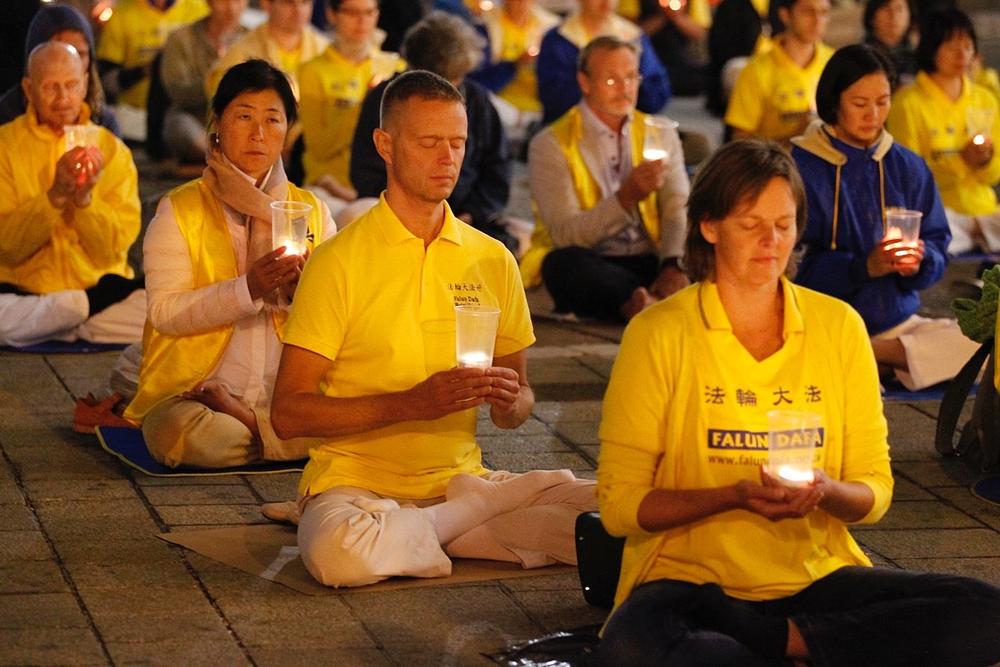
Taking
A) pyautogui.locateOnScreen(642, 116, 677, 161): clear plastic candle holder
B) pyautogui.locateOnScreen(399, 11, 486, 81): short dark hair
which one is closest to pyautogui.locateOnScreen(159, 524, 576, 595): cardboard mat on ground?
pyautogui.locateOnScreen(642, 116, 677, 161): clear plastic candle holder

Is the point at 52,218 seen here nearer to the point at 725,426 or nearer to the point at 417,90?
the point at 417,90

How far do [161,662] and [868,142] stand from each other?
390 cm

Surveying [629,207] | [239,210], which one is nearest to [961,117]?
[629,207]

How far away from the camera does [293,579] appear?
5086 millimetres

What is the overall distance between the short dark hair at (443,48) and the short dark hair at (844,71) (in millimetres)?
1907

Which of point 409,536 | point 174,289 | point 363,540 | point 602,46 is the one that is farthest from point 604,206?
point 363,540

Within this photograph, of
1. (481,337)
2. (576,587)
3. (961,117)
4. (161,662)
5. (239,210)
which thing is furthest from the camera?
(961,117)

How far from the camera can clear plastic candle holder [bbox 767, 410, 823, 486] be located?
13.1 feet

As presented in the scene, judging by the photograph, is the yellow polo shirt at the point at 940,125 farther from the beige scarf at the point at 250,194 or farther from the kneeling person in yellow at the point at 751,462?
the kneeling person in yellow at the point at 751,462

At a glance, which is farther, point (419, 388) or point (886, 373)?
point (886, 373)

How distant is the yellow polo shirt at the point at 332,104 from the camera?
34.7 feet

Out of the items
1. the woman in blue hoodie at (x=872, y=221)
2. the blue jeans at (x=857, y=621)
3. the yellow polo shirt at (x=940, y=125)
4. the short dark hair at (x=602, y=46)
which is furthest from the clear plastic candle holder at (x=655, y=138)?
the blue jeans at (x=857, y=621)

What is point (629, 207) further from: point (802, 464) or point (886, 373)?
point (802, 464)

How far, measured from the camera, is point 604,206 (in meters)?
8.54
